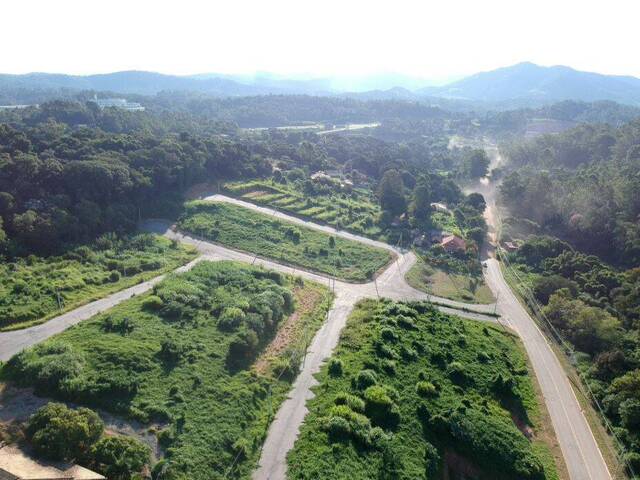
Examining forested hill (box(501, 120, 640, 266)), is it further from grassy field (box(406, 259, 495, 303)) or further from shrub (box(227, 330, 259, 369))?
shrub (box(227, 330, 259, 369))

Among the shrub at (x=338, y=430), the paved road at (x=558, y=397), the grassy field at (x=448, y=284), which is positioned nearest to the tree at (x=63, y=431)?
the shrub at (x=338, y=430)

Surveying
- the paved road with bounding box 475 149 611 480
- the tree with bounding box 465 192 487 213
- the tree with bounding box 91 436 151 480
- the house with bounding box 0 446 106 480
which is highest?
the house with bounding box 0 446 106 480

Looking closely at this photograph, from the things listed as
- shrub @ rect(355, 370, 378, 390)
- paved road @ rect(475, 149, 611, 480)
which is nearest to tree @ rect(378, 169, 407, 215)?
paved road @ rect(475, 149, 611, 480)

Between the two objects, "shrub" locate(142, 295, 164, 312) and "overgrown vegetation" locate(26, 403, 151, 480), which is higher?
"overgrown vegetation" locate(26, 403, 151, 480)

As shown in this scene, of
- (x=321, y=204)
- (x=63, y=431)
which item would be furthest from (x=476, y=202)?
(x=63, y=431)

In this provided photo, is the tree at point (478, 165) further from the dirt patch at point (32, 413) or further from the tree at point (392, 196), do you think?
the dirt patch at point (32, 413)
